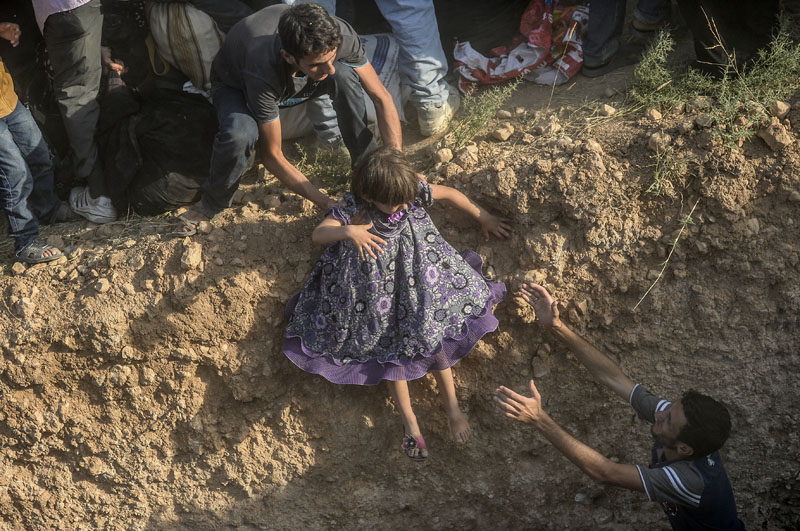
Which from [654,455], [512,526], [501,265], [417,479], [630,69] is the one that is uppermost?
[630,69]

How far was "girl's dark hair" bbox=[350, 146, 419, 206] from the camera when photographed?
3.10 metres

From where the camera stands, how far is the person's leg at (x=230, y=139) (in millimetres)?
3535

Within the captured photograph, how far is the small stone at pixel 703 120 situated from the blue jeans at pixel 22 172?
3.46 m

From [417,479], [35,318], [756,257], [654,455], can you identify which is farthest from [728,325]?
[35,318]

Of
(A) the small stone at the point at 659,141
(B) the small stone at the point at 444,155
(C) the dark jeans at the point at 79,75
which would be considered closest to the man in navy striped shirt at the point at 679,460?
(A) the small stone at the point at 659,141

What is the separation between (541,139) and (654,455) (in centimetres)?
172

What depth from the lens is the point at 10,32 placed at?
12.5 ft

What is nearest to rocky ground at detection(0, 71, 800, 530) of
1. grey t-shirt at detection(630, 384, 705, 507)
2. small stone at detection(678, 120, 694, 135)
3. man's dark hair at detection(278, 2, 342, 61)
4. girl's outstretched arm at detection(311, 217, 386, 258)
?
small stone at detection(678, 120, 694, 135)

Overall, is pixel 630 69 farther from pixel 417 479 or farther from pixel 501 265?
pixel 417 479

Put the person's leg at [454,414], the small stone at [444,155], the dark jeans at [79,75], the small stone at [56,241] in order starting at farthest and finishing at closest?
1. the small stone at [56,241]
2. the small stone at [444,155]
3. the dark jeans at [79,75]
4. the person's leg at [454,414]

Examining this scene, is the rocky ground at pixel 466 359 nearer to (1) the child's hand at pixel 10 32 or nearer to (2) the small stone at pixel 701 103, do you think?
(2) the small stone at pixel 701 103

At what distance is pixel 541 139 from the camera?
12.8ft

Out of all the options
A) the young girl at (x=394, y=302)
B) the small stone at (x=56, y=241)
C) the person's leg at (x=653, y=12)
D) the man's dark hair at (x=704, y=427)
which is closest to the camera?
the man's dark hair at (x=704, y=427)

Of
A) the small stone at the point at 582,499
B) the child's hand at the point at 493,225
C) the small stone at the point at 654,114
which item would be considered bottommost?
the small stone at the point at 582,499
